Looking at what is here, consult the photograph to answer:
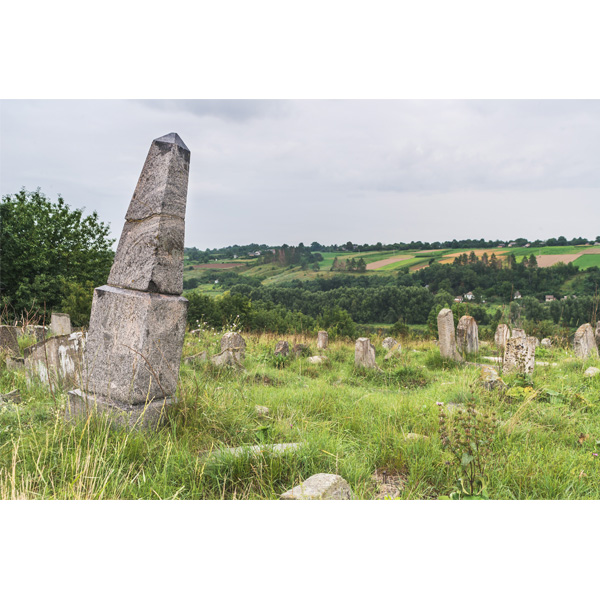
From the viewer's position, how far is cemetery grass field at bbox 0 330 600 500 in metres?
2.51

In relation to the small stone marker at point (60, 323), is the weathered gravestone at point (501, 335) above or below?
below

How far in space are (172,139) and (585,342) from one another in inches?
369

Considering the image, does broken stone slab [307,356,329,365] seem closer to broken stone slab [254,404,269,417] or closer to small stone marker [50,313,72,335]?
broken stone slab [254,404,269,417]

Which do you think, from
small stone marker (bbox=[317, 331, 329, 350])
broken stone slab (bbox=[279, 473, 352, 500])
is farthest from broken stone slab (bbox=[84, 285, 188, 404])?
small stone marker (bbox=[317, 331, 329, 350])

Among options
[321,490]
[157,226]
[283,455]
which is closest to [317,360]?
[157,226]

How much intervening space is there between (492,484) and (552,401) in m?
2.91

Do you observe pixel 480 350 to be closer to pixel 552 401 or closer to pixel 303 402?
pixel 552 401

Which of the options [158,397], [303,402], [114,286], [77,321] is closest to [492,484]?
[303,402]

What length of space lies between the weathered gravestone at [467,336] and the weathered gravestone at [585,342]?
80.7 inches

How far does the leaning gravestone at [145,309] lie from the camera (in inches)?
130

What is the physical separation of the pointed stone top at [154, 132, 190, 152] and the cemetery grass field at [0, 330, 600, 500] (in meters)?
2.19

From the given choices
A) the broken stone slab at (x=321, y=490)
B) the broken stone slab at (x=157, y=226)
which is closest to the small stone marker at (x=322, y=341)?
the broken stone slab at (x=157, y=226)

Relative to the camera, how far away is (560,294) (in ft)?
58.5

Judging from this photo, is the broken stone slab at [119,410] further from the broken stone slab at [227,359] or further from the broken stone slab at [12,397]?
the broken stone slab at [227,359]
